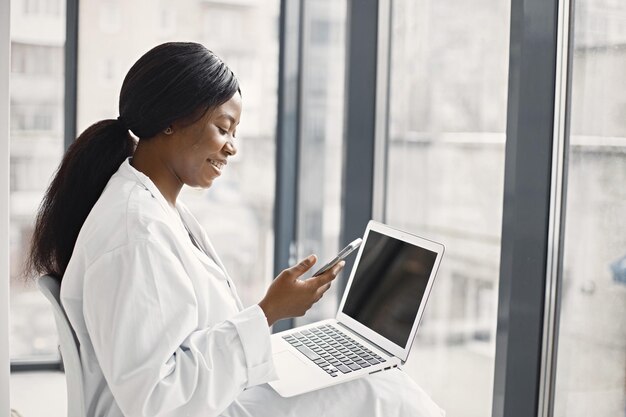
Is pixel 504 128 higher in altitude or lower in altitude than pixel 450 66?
lower

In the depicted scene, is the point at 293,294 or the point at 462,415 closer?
the point at 293,294

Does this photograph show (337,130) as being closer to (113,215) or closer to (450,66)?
(450,66)

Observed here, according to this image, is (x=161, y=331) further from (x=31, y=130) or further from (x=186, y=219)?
(x=31, y=130)

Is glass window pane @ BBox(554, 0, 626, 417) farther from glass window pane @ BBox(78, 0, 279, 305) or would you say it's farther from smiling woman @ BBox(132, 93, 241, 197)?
glass window pane @ BBox(78, 0, 279, 305)

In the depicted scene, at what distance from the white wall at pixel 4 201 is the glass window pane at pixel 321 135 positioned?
42.0 inches

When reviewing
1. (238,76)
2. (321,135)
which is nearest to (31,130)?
(238,76)

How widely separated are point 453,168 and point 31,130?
65.7 inches

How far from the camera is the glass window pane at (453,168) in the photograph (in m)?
1.60

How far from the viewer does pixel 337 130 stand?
2.36 metres

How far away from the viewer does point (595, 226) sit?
1.32m

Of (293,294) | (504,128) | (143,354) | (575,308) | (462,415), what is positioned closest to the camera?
(143,354)

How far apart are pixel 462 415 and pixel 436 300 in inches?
12.0

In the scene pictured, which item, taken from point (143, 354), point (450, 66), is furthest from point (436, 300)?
point (143, 354)

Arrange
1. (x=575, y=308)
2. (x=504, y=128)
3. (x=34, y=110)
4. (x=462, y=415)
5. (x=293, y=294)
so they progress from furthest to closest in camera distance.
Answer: (x=34, y=110), (x=462, y=415), (x=504, y=128), (x=575, y=308), (x=293, y=294)
